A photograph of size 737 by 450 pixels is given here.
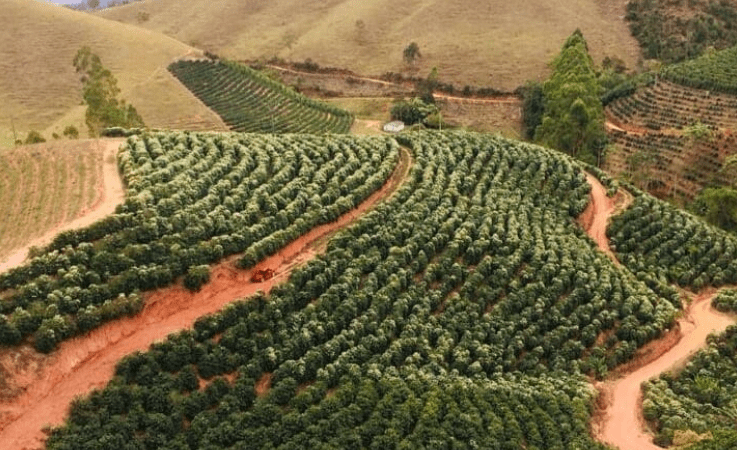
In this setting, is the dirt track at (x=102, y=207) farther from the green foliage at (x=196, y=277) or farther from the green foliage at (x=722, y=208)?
the green foliage at (x=722, y=208)

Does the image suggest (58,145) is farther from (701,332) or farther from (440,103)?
(440,103)

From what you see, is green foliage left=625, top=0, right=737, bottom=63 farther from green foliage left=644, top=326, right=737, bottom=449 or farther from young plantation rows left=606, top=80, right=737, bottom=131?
green foliage left=644, top=326, right=737, bottom=449

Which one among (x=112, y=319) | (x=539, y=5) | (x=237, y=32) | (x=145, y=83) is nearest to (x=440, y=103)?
(x=539, y=5)

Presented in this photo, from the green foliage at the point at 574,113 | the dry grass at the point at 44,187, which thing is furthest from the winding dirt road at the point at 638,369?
the dry grass at the point at 44,187

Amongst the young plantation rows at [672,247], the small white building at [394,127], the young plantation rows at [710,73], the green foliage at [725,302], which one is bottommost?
the small white building at [394,127]

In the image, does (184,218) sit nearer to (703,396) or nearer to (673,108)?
(703,396)

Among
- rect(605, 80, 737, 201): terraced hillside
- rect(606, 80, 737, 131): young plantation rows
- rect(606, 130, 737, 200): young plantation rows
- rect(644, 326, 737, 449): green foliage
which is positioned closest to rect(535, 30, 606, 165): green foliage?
rect(606, 130, 737, 200): young plantation rows
